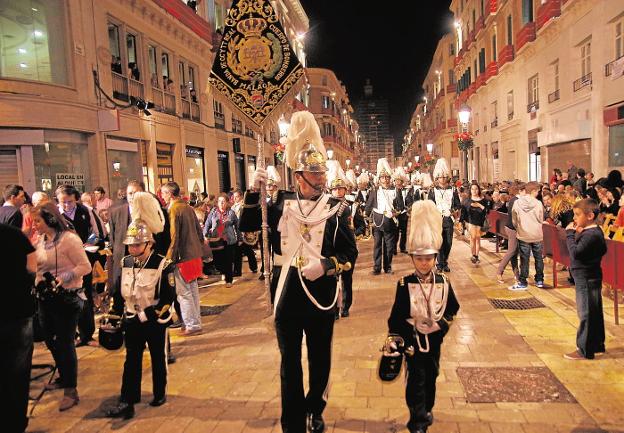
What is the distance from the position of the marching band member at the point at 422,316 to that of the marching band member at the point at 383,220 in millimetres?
6319

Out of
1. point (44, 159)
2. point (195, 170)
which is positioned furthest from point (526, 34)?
point (44, 159)

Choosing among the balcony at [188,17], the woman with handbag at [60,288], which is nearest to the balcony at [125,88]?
the balcony at [188,17]

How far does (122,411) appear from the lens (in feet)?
14.2

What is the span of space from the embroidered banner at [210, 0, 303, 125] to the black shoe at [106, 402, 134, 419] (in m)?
3.01

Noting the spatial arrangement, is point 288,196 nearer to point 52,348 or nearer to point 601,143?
point 52,348

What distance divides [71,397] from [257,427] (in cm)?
203

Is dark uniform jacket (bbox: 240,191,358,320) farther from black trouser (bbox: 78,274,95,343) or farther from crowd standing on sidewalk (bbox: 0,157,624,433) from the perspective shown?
black trouser (bbox: 78,274,95,343)

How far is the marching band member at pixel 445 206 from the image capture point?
1018cm

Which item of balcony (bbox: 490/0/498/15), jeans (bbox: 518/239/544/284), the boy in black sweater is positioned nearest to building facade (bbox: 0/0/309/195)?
the boy in black sweater

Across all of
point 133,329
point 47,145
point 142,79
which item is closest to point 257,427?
point 133,329

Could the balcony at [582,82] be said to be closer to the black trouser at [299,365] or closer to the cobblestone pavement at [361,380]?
the cobblestone pavement at [361,380]

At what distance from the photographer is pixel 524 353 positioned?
5395mm

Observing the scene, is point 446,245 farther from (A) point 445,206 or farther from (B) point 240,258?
(B) point 240,258

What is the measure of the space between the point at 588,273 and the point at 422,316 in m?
2.51
